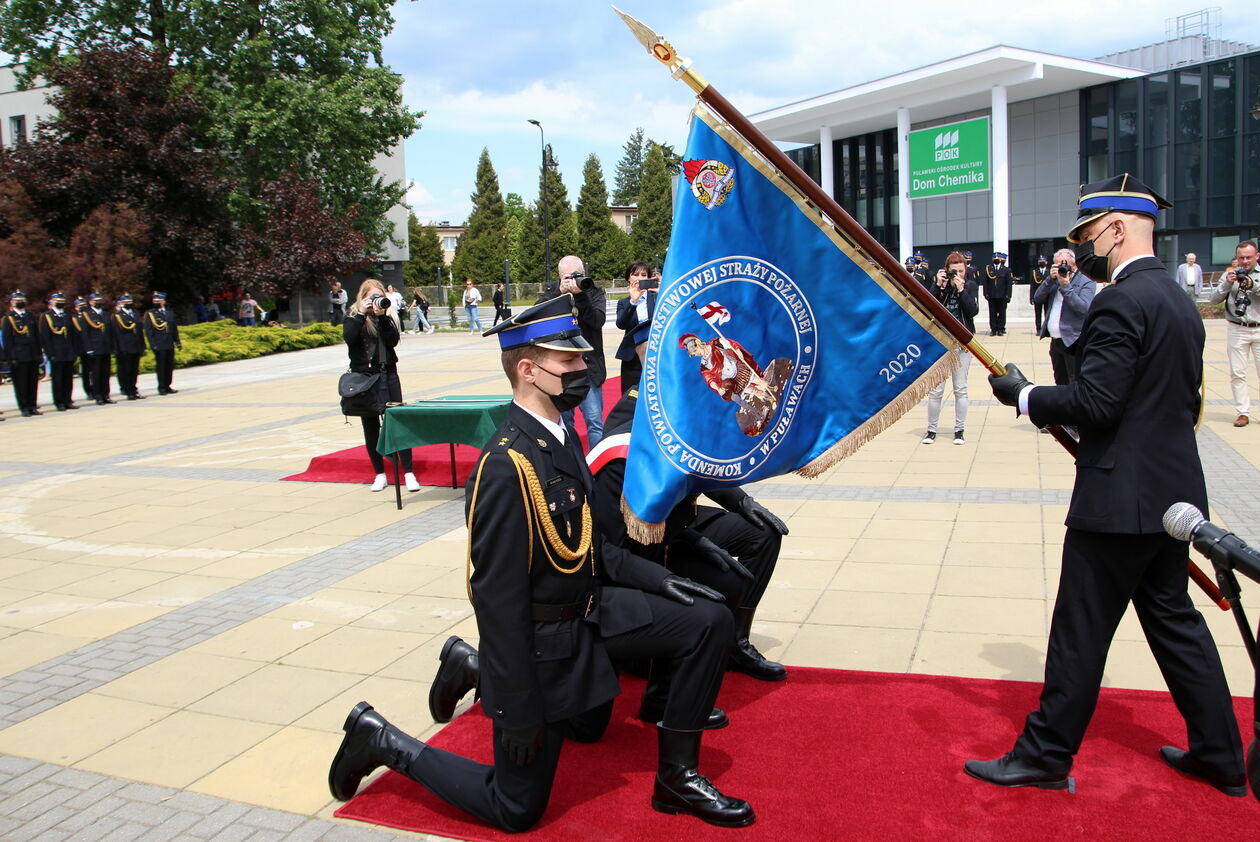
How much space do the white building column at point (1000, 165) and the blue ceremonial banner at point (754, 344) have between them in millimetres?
38049

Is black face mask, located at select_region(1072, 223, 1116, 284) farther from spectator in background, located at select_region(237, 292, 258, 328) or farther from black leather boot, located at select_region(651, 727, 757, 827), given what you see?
spectator in background, located at select_region(237, 292, 258, 328)

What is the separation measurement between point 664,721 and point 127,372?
62.6 feet

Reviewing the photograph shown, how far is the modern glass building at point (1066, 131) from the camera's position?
3850cm

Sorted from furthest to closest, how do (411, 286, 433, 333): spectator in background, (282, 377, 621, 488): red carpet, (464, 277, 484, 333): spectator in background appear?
(411, 286, 433, 333): spectator in background → (464, 277, 484, 333): spectator in background → (282, 377, 621, 488): red carpet

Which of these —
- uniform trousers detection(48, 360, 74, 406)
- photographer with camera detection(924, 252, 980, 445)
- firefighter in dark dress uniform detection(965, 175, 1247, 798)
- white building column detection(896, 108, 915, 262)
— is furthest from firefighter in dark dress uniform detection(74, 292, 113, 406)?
white building column detection(896, 108, 915, 262)

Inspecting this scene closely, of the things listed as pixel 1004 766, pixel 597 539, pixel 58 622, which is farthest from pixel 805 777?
pixel 58 622

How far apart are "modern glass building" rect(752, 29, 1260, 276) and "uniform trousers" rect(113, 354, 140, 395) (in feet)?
104

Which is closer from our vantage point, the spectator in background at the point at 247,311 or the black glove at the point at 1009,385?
the black glove at the point at 1009,385

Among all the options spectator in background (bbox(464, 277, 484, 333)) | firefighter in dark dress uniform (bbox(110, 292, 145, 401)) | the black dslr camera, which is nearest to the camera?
the black dslr camera

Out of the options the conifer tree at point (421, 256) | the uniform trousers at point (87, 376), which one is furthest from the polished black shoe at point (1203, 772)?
the conifer tree at point (421, 256)

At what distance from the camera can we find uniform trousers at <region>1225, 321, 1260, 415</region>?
11.1 m

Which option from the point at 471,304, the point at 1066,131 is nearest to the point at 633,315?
the point at 471,304

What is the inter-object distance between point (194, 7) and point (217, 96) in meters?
3.00

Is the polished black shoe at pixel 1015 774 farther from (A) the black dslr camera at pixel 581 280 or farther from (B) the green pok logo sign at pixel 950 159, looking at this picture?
(B) the green pok logo sign at pixel 950 159
